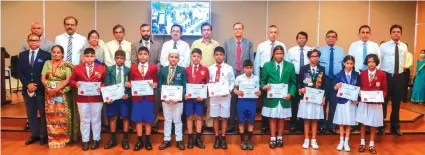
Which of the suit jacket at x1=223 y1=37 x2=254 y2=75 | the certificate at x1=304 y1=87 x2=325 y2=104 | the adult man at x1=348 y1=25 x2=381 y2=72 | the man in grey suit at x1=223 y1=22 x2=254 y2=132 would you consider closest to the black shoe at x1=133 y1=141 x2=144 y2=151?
the man in grey suit at x1=223 y1=22 x2=254 y2=132

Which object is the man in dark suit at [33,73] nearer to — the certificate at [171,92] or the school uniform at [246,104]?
the certificate at [171,92]

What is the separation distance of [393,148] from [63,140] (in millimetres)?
4413

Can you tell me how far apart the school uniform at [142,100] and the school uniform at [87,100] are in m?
0.42

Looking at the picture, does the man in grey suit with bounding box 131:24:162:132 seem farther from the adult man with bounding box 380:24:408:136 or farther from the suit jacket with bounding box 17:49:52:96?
the adult man with bounding box 380:24:408:136

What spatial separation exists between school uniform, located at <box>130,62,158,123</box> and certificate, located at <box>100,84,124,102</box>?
171 mm

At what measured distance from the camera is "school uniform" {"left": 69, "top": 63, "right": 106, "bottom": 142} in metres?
4.09

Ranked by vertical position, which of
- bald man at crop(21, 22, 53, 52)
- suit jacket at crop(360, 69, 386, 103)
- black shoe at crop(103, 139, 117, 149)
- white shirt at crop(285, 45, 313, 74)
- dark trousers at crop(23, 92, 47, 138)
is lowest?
black shoe at crop(103, 139, 117, 149)

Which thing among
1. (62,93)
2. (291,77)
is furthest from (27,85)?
(291,77)

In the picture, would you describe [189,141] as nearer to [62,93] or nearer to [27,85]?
[62,93]

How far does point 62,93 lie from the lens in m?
4.27

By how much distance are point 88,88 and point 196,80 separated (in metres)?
1.31

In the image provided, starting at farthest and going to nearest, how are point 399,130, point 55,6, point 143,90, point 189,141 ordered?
1. point 55,6
2. point 399,130
3. point 189,141
4. point 143,90

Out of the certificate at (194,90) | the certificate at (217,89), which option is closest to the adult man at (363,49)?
the certificate at (217,89)

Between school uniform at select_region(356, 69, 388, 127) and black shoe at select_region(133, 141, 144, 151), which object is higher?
school uniform at select_region(356, 69, 388, 127)
